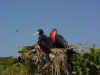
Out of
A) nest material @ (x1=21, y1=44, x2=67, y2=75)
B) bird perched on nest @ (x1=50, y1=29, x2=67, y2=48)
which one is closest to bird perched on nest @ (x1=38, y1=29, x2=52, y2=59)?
nest material @ (x1=21, y1=44, x2=67, y2=75)

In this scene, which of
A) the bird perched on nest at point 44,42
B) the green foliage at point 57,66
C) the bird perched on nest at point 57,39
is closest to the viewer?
the bird perched on nest at point 44,42

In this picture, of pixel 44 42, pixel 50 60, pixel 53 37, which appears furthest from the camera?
pixel 53 37

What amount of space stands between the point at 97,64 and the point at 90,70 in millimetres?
474

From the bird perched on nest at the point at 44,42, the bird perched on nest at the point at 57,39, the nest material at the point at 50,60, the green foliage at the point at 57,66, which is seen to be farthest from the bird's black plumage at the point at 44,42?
the green foliage at the point at 57,66

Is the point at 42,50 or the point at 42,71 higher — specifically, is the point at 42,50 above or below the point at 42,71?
above

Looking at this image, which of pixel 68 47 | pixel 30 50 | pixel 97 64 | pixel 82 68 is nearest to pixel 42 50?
pixel 30 50

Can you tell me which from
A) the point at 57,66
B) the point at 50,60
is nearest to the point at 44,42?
the point at 50,60

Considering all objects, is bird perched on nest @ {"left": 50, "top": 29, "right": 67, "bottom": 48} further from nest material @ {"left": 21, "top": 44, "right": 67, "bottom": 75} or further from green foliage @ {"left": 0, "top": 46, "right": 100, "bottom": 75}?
green foliage @ {"left": 0, "top": 46, "right": 100, "bottom": 75}

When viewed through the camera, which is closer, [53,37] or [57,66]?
[57,66]

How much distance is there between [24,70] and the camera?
11188 millimetres

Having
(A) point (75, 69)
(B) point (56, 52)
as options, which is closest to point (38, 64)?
(B) point (56, 52)

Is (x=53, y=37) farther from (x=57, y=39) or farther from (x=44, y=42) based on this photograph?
(x=44, y=42)

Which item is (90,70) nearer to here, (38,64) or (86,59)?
(86,59)

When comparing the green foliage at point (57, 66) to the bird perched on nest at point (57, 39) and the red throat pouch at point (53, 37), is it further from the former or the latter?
the red throat pouch at point (53, 37)
